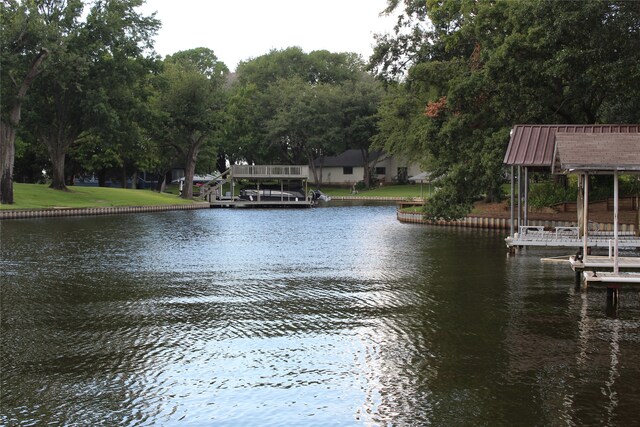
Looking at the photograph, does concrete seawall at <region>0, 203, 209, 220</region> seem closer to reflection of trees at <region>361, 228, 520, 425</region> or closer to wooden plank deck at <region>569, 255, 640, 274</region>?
reflection of trees at <region>361, 228, 520, 425</region>

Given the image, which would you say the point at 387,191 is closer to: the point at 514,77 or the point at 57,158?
the point at 57,158

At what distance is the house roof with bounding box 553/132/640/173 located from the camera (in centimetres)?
1506

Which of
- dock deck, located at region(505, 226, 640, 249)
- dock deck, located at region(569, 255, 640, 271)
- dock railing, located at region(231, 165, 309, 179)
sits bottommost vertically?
dock deck, located at region(569, 255, 640, 271)

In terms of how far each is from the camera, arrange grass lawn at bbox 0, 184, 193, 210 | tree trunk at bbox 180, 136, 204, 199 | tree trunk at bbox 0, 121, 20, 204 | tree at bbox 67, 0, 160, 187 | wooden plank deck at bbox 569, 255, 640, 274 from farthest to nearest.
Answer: tree trunk at bbox 180, 136, 204, 199
tree at bbox 67, 0, 160, 187
grass lawn at bbox 0, 184, 193, 210
tree trunk at bbox 0, 121, 20, 204
wooden plank deck at bbox 569, 255, 640, 274

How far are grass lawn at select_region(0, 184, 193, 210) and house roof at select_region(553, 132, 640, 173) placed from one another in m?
35.7

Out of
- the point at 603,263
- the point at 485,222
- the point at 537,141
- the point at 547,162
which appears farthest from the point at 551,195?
the point at 603,263

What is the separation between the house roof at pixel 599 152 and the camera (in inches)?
593

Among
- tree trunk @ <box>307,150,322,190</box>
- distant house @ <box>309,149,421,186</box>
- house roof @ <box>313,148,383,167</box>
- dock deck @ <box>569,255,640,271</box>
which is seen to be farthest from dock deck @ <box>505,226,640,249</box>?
house roof @ <box>313,148,383,167</box>

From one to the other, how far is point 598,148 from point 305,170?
1800 inches

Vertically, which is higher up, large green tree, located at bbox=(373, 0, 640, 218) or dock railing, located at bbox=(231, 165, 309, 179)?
large green tree, located at bbox=(373, 0, 640, 218)

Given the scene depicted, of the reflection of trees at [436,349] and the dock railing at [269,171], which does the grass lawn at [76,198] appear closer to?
the dock railing at [269,171]

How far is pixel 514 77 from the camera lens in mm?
28859

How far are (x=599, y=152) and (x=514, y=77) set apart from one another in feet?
46.8

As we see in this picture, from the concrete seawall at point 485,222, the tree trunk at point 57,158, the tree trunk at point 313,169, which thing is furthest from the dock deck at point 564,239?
the tree trunk at point 313,169
